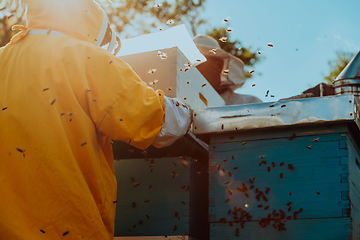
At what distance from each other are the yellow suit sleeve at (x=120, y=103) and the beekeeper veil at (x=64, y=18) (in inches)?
10.3

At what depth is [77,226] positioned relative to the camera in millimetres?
1390

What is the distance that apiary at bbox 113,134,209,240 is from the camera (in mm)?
2170

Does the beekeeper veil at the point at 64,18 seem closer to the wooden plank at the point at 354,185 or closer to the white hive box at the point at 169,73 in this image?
the white hive box at the point at 169,73

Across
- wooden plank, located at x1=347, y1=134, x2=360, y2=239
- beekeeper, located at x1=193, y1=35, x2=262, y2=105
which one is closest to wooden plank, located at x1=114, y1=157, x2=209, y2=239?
wooden plank, located at x1=347, y1=134, x2=360, y2=239

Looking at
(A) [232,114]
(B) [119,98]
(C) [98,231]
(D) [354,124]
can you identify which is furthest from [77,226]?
(D) [354,124]

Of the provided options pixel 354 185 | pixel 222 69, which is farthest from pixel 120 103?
pixel 222 69

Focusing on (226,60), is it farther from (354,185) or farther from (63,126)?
(63,126)

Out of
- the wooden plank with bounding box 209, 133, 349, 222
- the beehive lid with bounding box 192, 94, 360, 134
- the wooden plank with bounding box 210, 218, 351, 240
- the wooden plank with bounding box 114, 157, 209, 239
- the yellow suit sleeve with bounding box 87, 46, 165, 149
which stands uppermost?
the yellow suit sleeve with bounding box 87, 46, 165, 149

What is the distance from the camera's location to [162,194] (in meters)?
2.25

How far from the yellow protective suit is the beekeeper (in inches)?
154

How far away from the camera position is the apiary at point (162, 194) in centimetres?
217

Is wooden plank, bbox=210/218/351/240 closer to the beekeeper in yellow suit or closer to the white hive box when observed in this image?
the beekeeper in yellow suit

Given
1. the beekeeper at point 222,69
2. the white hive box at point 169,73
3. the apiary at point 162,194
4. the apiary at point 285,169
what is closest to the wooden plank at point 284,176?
the apiary at point 285,169

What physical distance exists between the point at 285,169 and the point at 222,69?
13.4 ft
